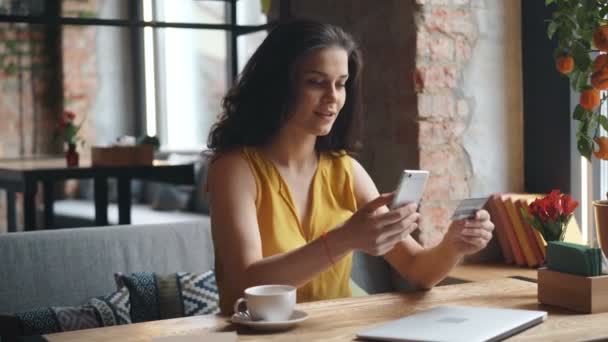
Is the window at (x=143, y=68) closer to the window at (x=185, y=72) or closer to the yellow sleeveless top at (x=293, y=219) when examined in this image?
the window at (x=185, y=72)

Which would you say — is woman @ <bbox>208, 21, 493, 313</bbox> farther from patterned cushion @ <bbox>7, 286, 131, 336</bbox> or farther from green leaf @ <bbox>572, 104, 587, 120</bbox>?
patterned cushion @ <bbox>7, 286, 131, 336</bbox>

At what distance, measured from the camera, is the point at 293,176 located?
6.65ft

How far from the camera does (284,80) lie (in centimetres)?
196

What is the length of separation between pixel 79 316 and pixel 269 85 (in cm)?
79

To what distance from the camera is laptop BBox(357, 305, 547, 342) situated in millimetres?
1312

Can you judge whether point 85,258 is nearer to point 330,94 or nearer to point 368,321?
point 330,94

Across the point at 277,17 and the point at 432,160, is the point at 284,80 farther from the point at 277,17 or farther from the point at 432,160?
the point at 277,17

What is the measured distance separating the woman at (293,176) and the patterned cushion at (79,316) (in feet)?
1.35

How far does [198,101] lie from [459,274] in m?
5.30

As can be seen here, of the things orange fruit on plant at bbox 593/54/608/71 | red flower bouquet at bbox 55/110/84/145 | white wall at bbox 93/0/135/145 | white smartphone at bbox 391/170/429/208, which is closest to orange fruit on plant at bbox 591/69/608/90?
orange fruit on plant at bbox 593/54/608/71

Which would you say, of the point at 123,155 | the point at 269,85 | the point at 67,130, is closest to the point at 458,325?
the point at 269,85

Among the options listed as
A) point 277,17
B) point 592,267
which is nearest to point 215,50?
point 277,17

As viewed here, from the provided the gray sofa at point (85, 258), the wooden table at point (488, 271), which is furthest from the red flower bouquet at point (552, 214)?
the gray sofa at point (85, 258)

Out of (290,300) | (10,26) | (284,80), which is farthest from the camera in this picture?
(10,26)
